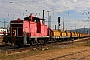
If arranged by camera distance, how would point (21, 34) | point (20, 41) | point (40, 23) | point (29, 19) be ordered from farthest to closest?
point (40, 23)
point (29, 19)
point (21, 34)
point (20, 41)

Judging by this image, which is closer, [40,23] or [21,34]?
[21,34]

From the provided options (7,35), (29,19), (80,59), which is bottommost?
(80,59)

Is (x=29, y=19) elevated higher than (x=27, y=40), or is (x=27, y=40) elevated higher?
(x=29, y=19)

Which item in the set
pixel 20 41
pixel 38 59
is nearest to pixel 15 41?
pixel 20 41

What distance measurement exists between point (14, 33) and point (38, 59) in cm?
974

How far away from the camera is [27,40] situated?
2338cm

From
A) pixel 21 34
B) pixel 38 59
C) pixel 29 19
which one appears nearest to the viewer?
pixel 38 59

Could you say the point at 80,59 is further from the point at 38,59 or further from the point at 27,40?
the point at 27,40

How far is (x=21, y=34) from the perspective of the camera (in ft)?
77.0

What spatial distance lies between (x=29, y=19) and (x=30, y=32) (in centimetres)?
187

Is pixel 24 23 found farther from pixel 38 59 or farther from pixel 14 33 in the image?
pixel 38 59

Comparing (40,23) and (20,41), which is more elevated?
(40,23)

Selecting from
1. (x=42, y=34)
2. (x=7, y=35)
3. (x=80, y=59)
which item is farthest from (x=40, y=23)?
(x=80, y=59)

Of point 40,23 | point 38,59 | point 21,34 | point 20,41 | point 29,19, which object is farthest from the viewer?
point 40,23
